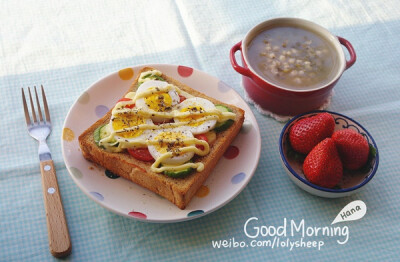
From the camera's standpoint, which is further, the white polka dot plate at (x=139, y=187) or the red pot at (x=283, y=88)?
the red pot at (x=283, y=88)

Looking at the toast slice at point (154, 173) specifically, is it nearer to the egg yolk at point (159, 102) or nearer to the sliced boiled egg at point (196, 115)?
the sliced boiled egg at point (196, 115)

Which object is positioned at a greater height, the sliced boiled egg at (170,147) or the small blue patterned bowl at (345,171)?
the sliced boiled egg at (170,147)

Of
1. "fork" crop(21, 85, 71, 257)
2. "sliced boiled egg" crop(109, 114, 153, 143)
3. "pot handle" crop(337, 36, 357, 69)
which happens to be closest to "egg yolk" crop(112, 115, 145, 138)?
"sliced boiled egg" crop(109, 114, 153, 143)

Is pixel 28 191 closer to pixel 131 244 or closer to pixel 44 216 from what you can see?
pixel 44 216

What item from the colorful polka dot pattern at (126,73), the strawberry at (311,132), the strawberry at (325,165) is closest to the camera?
the strawberry at (325,165)

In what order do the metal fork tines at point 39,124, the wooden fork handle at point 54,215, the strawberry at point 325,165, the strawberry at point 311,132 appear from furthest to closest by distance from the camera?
the metal fork tines at point 39,124 < the strawberry at point 311,132 < the strawberry at point 325,165 < the wooden fork handle at point 54,215

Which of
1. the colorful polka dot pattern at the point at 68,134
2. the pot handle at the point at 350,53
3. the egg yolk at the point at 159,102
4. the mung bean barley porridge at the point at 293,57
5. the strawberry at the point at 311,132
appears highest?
the pot handle at the point at 350,53

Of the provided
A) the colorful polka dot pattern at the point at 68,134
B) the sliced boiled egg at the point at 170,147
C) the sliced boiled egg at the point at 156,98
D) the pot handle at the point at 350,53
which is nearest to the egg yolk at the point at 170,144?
the sliced boiled egg at the point at 170,147

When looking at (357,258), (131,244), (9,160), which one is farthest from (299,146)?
(9,160)
